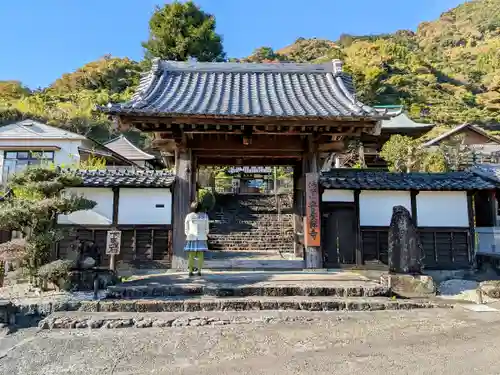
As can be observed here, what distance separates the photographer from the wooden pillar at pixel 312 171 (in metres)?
9.10

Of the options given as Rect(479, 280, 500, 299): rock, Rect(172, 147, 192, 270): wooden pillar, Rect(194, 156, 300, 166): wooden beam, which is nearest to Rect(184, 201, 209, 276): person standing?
Rect(172, 147, 192, 270): wooden pillar

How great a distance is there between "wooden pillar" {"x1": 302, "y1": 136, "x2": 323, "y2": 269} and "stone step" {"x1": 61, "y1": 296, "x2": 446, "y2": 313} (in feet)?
8.14

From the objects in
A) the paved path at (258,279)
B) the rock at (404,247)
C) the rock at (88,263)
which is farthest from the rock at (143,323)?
the rock at (404,247)

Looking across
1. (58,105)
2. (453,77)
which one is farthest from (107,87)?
(453,77)

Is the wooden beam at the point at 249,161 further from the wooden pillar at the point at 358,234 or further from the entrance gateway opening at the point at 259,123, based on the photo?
the wooden pillar at the point at 358,234

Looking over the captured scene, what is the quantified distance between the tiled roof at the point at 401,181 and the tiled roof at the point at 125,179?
13.9 feet

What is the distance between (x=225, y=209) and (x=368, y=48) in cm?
5698

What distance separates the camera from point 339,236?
988 cm

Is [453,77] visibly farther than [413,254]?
Yes

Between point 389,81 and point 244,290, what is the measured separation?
59.9 meters

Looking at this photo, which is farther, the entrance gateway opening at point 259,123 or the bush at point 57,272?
the entrance gateway opening at point 259,123

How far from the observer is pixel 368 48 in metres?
68.1

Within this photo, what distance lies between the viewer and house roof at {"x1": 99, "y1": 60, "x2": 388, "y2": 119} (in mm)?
8344

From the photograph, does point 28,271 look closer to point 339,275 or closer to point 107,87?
point 339,275
